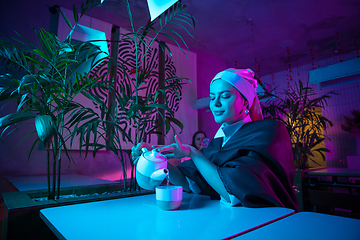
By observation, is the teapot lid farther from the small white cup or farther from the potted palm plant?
the potted palm plant

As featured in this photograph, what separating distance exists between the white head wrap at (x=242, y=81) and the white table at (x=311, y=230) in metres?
0.65

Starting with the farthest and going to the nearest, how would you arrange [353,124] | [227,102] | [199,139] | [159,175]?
[353,124]
[199,139]
[227,102]
[159,175]

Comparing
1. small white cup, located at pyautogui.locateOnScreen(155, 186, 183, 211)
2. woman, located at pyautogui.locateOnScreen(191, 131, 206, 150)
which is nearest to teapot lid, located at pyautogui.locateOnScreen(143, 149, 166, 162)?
small white cup, located at pyautogui.locateOnScreen(155, 186, 183, 211)

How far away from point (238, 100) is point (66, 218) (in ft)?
2.81

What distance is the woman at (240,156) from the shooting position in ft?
2.44

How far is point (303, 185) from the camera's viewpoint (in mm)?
2770

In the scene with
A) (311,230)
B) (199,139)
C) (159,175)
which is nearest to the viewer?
(311,230)

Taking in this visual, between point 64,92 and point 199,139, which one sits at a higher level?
point 64,92

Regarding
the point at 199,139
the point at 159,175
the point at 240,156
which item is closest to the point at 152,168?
the point at 159,175

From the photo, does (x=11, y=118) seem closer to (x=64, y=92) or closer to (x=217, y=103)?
(x=64, y=92)

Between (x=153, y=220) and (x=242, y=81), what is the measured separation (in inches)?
31.3

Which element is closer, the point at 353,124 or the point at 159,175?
the point at 159,175

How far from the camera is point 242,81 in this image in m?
1.08

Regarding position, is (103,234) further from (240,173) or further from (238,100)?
(238,100)
